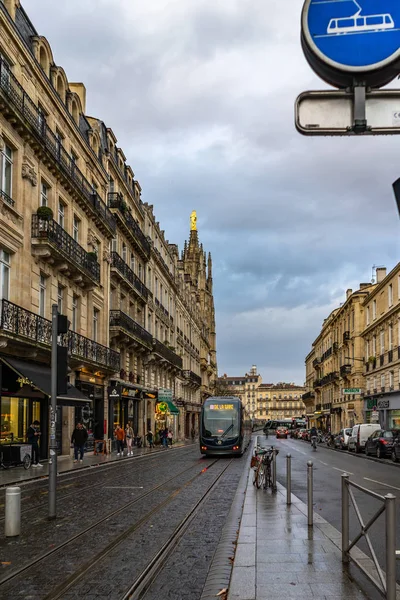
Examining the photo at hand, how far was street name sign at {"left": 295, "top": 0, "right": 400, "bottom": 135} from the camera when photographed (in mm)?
3211

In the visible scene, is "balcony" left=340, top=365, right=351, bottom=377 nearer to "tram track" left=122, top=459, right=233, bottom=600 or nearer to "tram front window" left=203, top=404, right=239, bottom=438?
"tram front window" left=203, top=404, right=239, bottom=438

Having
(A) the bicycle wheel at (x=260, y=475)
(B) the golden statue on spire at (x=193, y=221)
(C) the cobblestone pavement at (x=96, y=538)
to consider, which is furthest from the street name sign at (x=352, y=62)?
(B) the golden statue on spire at (x=193, y=221)

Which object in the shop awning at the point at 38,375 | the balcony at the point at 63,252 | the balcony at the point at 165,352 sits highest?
the balcony at the point at 63,252

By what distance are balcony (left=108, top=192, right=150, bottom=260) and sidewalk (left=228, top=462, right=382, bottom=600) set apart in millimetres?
31597

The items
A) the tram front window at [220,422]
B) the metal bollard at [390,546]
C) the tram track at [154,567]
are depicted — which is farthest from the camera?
the tram front window at [220,422]

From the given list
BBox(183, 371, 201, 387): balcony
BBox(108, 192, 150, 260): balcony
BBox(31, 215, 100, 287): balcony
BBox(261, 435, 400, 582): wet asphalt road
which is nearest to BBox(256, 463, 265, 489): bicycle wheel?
BBox(261, 435, 400, 582): wet asphalt road

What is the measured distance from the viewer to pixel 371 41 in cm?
322

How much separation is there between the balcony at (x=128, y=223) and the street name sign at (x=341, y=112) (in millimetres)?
37691

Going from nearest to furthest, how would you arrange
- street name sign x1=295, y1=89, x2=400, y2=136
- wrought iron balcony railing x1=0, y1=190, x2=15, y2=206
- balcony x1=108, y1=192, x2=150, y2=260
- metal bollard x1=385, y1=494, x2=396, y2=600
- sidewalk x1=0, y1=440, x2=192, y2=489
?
street name sign x1=295, y1=89, x2=400, y2=136, metal bollard x1=385, y1=494, x2=396, y2=600, sidewalk x1=0, y1=440, x2=192, y2=489, wrought iron balcony railing x1=0, y1=190, x2=15, y2=206, balcony x1=108, y1=192, x2=150, y2=260

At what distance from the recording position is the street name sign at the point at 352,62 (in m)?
3.21

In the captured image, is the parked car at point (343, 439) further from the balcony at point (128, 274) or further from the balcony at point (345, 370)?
the balcony at point (345, 370)

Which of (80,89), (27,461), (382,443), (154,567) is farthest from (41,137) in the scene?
(154,567)

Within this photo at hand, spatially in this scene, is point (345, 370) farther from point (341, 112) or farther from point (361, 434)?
point (341, 112)

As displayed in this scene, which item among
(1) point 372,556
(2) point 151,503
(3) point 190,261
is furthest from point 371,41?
(3) point 190,261
